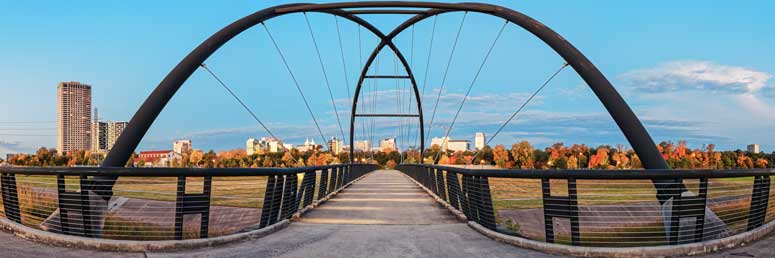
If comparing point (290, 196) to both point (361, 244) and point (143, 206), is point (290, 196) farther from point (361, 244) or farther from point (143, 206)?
point (361, 244)

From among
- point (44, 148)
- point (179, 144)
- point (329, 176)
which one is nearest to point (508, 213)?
point (329, 176)

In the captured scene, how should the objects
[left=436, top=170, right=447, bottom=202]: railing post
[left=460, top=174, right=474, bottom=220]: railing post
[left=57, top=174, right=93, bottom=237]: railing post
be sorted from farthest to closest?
[left=436, top=170, right=447, bottom=202]: railing post → [left=460, top=174, right=474, bottom=220]: railing post → [left=57, top=174, right=93, bottom=237]: railing post

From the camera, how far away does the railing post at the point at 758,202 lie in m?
7.42

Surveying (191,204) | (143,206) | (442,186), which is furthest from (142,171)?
(442,186)

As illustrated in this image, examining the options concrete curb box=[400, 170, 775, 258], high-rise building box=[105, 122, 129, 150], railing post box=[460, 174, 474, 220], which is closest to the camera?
concrete curb box=[400, 170, 775, 258]

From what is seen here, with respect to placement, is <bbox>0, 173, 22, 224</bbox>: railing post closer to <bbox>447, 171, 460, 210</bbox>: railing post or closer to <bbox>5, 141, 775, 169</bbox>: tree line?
<bbox>447, 171, 460, 210</bbox>: railing post

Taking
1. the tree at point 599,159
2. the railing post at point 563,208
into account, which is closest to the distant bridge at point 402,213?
the railing post at point 563,208

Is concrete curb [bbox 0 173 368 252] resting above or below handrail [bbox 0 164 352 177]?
below

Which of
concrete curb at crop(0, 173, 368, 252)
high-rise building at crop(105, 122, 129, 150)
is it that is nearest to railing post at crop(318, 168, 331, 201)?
concrete curb at crop(0, 173, 368, 252)

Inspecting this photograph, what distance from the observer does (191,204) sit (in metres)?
6.59

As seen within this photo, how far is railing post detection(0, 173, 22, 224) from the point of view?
7.76 meters

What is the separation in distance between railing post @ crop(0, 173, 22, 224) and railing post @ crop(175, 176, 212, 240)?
2983 millimetres

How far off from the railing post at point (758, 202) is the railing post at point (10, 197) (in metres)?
9.98

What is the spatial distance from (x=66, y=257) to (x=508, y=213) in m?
16.6
